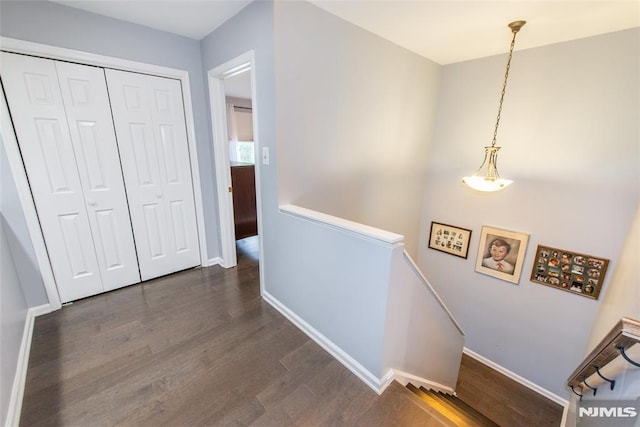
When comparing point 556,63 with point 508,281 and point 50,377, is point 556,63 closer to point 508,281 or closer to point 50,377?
point 508,281

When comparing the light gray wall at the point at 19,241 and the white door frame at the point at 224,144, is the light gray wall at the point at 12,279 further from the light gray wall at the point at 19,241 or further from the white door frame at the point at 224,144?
the white door frame at the point at 224,144

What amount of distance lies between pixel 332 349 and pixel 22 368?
6.26 ft

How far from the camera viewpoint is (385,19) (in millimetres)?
2016

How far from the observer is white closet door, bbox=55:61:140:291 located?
2.01 m

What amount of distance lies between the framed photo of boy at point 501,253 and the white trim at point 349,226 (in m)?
2.27

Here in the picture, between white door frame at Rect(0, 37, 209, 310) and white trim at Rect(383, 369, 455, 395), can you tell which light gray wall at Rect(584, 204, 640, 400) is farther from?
white door frame at Rect(0, 37, 209, 310)

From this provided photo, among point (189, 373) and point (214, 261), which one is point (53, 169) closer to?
point (214, 261)

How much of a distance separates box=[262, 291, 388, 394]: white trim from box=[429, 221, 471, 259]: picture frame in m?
2.40

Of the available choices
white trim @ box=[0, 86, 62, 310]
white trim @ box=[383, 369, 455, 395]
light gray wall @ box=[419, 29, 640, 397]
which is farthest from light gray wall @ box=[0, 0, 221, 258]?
light gray wall @ box=[419, 29, 640, 397]

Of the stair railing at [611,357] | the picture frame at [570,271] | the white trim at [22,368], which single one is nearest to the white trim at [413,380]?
the stair railing at [611,357]

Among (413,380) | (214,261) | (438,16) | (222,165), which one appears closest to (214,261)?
(214,261)

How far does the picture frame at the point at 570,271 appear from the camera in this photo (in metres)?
2.43

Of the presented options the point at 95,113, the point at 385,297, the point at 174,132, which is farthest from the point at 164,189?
the point at 385,297

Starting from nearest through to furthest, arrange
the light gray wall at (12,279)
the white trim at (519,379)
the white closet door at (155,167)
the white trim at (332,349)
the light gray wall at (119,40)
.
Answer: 1. the light gray wall at (12,279)
2. the white trim at (332,349)
3. the light gray wall at (119,40)
4. the white closet door at (155,167)
5. the white trim at (519,379)
